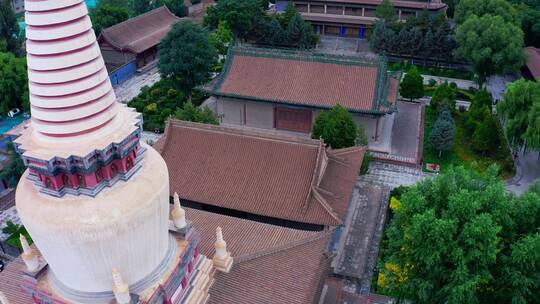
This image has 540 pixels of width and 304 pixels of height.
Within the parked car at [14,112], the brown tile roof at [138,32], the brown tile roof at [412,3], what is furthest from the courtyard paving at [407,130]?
the parked car at [14,112]

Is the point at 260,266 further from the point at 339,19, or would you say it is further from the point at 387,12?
the point at 339,19

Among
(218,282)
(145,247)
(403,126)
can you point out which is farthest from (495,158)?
(145,247)

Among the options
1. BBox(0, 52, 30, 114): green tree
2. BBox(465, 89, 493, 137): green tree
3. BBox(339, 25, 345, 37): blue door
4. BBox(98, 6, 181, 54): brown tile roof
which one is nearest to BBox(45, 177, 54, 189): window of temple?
BBox(0, 52, 30, 114): green tree

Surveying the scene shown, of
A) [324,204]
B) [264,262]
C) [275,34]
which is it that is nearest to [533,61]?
[275,34]

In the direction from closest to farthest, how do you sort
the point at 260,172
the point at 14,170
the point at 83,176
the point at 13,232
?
the point at 83,176
the point at 260,172
the point at 13,232
the point at 14,170

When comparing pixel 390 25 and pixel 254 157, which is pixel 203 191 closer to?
pixel 254 157

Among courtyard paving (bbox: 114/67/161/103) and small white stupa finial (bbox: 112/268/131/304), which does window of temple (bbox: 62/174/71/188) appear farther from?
courtyard paving (bbox: 114/67/161/103)
